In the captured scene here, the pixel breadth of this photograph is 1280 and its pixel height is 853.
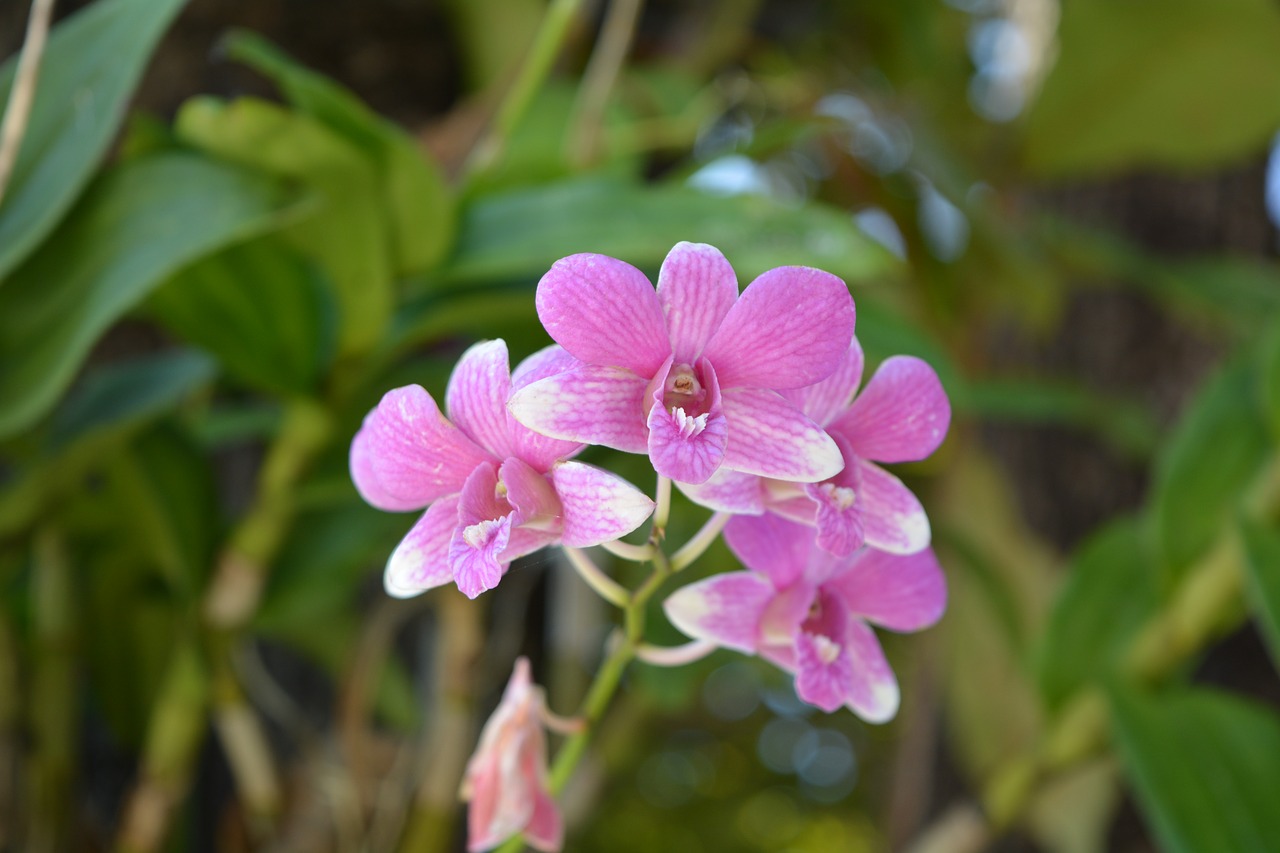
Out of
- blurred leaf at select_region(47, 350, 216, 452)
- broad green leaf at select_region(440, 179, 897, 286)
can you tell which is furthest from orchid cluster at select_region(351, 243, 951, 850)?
blurred leaf at select_region(47, 350, 216, 452)

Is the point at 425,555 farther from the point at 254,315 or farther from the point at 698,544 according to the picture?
the point at 254,315

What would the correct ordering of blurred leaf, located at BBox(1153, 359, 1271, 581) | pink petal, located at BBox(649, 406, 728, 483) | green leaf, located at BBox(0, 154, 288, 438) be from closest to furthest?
pink petal, located at BBox(649, 406, 728, 483)
green leaf, located at BBox(0, 154, 288, 438)
blurred leaf, located at BBox(1153, 359, 1271, 581)

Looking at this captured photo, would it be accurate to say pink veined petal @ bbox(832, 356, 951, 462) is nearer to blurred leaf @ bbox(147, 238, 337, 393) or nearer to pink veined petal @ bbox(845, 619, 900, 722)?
pink veined petal @ bbox(845, 619, 900, 722)

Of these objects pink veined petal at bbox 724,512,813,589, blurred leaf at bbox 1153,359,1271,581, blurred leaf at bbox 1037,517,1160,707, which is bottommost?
blurred leaf at bbox 1037,517,1160,707

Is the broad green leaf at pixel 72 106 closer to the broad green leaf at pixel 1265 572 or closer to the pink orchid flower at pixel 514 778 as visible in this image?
the pink orchid flower at pixel 514 778

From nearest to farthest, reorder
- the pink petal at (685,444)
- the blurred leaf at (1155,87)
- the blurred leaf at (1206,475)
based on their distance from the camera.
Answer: the pink petal at (685,444), the blurred leaf at (1206,475), the blurred leaf at (1155,87)

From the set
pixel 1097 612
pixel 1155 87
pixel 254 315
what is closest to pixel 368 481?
pixel 254 315

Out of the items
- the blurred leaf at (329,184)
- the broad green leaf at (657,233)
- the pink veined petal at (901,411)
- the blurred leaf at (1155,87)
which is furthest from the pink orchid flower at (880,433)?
the blurred leaf at (1155,87)
